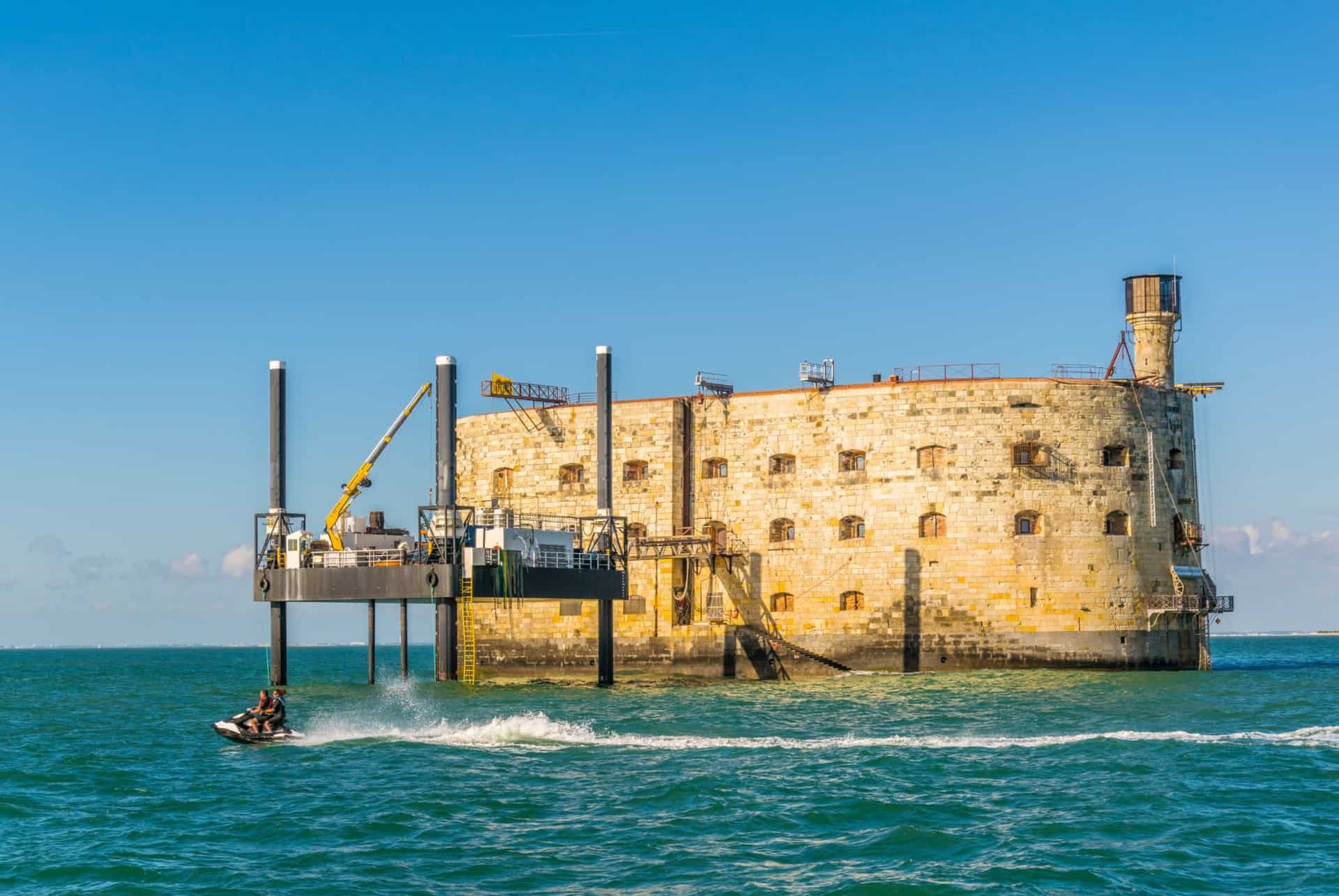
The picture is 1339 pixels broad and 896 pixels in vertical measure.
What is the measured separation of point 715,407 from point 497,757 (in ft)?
97.4

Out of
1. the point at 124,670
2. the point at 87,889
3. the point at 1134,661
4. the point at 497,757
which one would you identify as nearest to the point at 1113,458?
the point at 1134,661

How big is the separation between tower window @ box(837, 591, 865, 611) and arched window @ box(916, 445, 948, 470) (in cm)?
539

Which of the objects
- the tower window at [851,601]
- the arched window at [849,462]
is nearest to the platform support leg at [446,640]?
the tower window at [851,601]

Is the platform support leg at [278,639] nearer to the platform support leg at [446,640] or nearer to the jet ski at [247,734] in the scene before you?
the platform support leg at [446,640]

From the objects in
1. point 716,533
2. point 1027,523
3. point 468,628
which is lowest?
point 468,628

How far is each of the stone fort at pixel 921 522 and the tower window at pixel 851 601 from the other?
0.06 metres

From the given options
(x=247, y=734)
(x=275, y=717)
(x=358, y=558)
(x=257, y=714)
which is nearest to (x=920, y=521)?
(x=358, y=558)

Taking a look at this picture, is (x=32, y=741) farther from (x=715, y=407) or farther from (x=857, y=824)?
(x=715, y=407)

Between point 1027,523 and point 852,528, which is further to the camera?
point 852,528

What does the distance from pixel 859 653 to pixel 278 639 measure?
21.5m

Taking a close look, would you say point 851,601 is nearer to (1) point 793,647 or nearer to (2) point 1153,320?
(1) point 793,647

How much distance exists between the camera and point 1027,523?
187 ft

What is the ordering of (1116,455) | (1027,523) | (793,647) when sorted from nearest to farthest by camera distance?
(1027,523), (1116,455), (793,647)

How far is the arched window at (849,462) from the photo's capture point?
5900 cm
